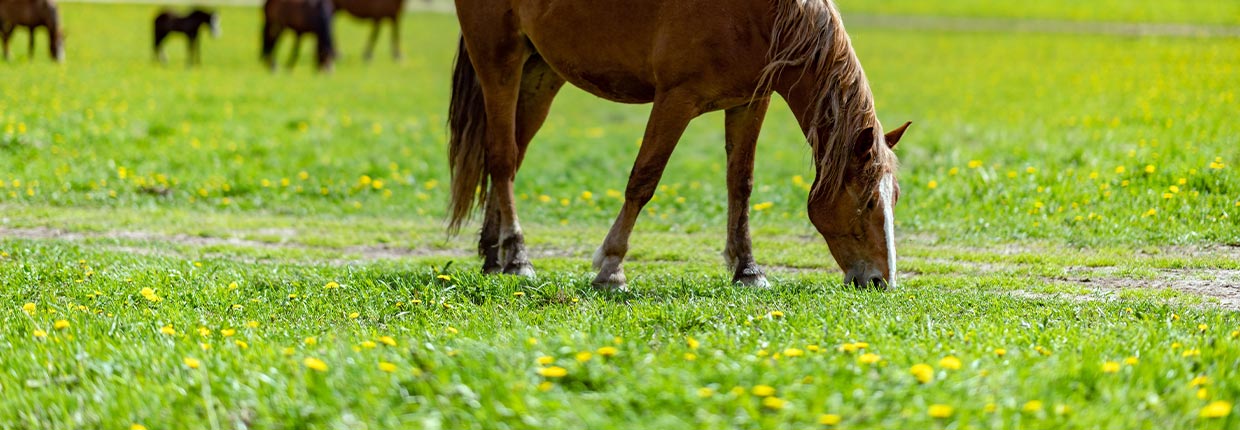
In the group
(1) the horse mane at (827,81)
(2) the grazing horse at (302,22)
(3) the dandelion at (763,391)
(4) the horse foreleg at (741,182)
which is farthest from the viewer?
(2) the grazing horse at (302,22)

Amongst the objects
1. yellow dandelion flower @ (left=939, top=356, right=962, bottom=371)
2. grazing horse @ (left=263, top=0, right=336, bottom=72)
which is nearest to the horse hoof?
yellow dandelion flower @ (left=939, top=356, right=962, bottom=371)

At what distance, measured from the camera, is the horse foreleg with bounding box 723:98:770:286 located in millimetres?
6707

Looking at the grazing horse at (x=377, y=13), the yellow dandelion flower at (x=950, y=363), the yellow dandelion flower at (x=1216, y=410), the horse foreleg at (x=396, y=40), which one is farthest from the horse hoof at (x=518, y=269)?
the grazing horse at (x=377, y=13)

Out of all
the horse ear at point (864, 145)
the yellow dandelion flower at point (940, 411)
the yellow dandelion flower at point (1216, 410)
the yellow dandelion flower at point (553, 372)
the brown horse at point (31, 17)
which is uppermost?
the horse ear at point (864, 145)

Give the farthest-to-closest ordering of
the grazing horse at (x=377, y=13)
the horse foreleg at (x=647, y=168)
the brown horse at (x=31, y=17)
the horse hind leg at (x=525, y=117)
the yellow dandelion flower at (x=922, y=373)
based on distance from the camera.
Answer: the grazing horse at (x=377, y=13)
the brown horse at (x=31, y=17)
the horse hind leg at (x=525, y=117)
the horse foreleg at (x=647, y=168)
the yellow dandelion flower at (x=922, y=373)

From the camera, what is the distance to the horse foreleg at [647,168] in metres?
6.28

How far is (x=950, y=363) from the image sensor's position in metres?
3.86

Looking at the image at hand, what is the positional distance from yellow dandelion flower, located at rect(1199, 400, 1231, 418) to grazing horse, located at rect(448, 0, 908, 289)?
2.39 metres

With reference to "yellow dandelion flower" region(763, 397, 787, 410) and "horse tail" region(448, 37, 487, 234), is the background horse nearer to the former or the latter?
"horse tail" region(448, 37, 487, 234)

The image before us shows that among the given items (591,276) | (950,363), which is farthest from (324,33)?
(950,363)

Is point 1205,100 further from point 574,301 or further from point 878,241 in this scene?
point 574,301

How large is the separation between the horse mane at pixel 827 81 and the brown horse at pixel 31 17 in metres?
18.1

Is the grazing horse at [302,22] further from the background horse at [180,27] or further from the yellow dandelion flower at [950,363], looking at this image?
the yellow dandelion flower at [950,363]

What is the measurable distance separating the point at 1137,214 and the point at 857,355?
5088mm
